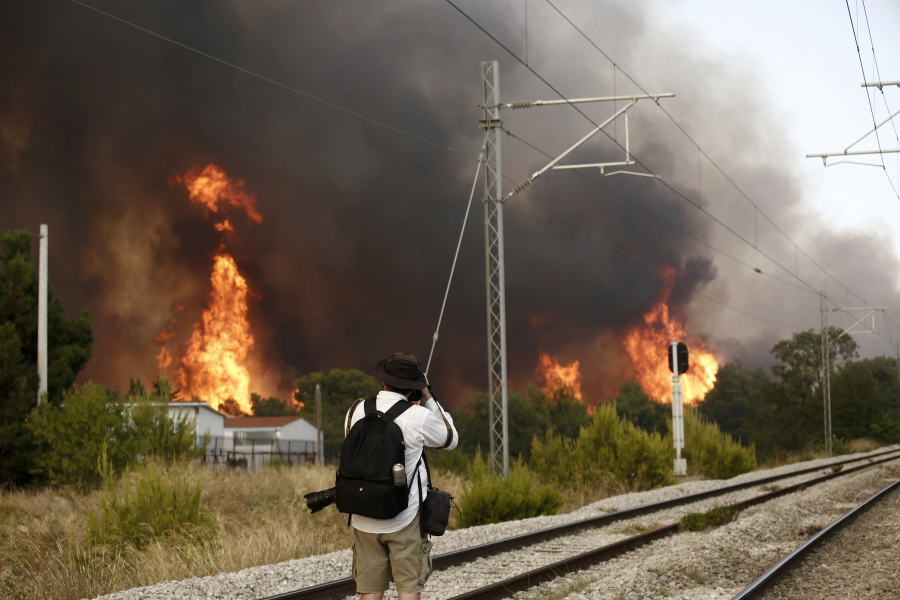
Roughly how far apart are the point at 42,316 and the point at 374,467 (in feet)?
71.6

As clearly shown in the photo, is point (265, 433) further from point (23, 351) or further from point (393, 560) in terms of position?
point (393, 560)

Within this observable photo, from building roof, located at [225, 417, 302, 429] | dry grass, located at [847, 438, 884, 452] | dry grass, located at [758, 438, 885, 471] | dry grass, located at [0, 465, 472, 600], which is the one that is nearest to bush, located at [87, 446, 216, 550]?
dry grass, located at [0, 465, 472, 600]

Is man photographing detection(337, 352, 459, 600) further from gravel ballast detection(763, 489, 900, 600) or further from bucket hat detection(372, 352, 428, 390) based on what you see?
gravel ballast detection(763, 489, 900, 600)

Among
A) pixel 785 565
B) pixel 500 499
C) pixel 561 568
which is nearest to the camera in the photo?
pixel 785 565

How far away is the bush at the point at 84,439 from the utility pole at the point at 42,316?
2.73 metres

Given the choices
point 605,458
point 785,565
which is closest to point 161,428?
point 605,458

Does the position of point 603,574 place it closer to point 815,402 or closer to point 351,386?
point 815,402

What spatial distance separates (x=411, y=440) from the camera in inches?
163

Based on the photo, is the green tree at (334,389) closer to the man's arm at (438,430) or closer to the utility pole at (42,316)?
the utility pole at (42,316)

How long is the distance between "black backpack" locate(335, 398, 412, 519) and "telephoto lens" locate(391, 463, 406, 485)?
0.08 ft

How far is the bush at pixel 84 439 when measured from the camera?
19.0 metres

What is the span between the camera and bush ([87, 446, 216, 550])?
1002 cm

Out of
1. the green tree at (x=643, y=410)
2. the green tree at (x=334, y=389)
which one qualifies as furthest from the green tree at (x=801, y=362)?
the green tree at (x=334, y=389)

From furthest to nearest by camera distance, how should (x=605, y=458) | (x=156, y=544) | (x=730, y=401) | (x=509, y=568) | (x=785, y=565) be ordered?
1. (x=730, y=401)
2. (x=605, y=458)
3. (x=156, y=544)
4. (x=509, y=568)
5. (x=785, y=565)
